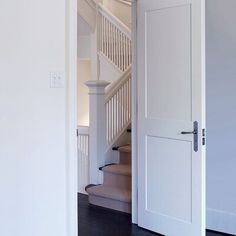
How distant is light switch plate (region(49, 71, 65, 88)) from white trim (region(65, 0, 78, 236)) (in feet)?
0.17

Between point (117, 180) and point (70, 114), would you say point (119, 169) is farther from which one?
point (70, 114)

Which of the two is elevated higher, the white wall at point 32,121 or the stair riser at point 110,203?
the white wall at point 32,121

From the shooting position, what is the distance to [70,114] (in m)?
2.90

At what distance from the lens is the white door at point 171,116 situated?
3.10 metres

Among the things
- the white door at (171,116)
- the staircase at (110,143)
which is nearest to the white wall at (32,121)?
the white door at (171,116)

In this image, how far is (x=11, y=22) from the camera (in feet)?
8.24

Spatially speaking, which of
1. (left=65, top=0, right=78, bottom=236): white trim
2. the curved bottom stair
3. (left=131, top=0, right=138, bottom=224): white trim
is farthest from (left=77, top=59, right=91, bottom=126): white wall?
(left=65, top=0, right=78, bottom=236): white trim

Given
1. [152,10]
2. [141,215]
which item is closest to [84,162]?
[141,215]

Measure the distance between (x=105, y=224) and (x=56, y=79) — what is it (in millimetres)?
1637

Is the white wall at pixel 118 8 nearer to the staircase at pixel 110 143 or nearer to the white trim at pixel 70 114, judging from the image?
the staircase at pixel 110 143

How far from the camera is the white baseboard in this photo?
350 centimetres

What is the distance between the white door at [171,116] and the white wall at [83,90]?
375 cm

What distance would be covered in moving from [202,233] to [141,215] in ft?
2.39

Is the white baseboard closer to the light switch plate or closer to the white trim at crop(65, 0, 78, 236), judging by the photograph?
the white trim at crop(65, 0, 78, 236)
